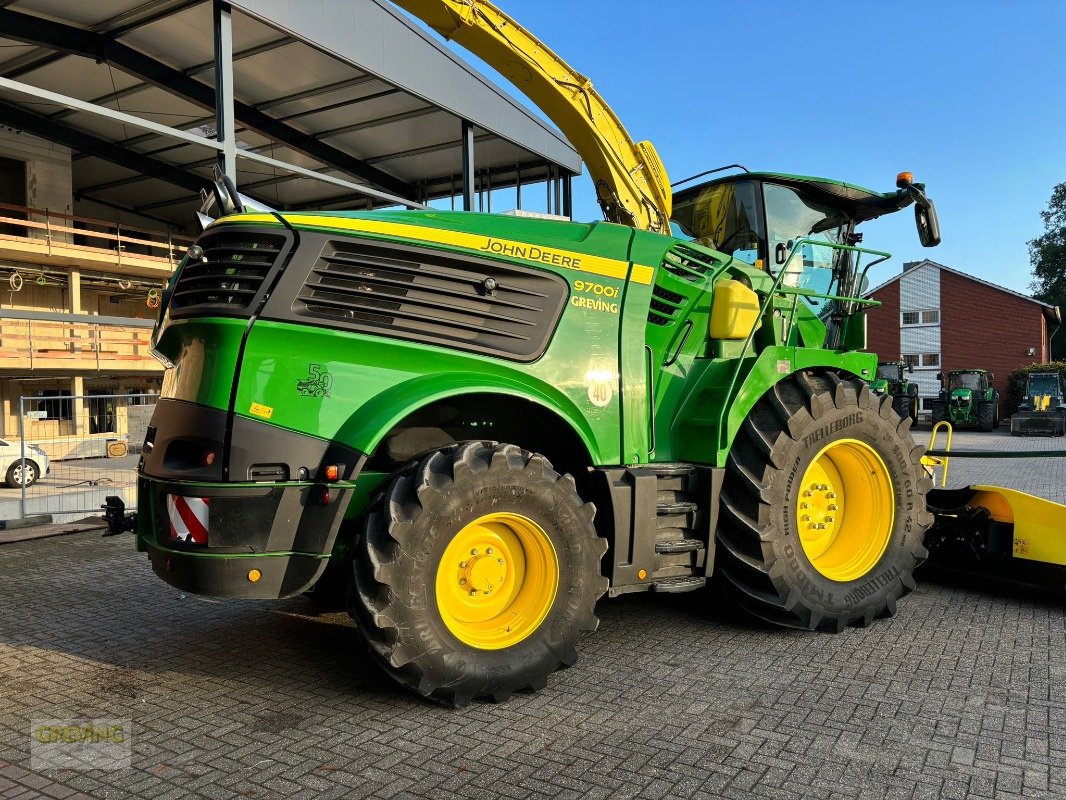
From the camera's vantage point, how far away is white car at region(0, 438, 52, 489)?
12.9m

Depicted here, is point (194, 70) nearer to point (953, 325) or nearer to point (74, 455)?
point (74, 455)

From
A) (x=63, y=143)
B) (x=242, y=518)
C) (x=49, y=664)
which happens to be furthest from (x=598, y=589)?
(x=63, y=143)

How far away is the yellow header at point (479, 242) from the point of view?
3789 mm

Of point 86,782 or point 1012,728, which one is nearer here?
point 86,782

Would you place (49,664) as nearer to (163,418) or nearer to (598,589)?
(163,418)

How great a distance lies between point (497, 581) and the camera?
3.95 metres

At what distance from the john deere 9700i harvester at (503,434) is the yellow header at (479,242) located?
1 centimetres

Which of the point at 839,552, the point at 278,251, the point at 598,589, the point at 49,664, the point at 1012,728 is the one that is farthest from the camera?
the point at 839,552

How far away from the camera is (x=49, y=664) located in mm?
4398

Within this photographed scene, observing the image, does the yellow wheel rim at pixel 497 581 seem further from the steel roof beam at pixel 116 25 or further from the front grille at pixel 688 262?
the steel roof beam at pixel 116 25

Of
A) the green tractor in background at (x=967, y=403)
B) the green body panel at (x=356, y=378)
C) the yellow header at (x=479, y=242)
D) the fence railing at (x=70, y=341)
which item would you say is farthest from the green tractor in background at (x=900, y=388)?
the green body panel at (x=356, y=378)

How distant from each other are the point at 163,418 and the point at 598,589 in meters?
2.22

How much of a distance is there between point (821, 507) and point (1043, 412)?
25440 mm

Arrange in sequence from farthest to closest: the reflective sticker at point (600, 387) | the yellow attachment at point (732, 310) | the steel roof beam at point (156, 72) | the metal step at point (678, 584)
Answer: the steel roof beam at point (156, 72)
the yellow attachment at point (732, 310)
the metal step at point (678, 584)
the reflective sticker at point (600, 387)
